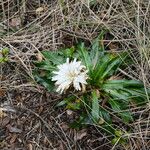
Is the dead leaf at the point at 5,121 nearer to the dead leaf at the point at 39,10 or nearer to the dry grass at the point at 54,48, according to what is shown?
the dry grass at the point at 54,48

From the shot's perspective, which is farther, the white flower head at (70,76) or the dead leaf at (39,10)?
the dead leaf at (39,10)

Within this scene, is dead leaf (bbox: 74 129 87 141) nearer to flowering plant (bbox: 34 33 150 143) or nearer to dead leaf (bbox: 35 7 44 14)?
flowering plant (bbox: 34 33 150 143)

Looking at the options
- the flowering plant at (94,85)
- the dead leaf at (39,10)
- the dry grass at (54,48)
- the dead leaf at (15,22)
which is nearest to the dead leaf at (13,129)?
the dry grass at (54,48)

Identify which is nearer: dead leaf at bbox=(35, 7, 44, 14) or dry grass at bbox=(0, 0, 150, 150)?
dry grass at bbox=(0, 0, 150, 150)

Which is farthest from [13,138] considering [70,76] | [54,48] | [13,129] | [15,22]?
[15,22]

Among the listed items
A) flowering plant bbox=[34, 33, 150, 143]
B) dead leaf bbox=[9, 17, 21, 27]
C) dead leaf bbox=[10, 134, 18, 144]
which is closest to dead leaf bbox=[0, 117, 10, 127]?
dead leaf bbox=[10, 134, 18, 144]
